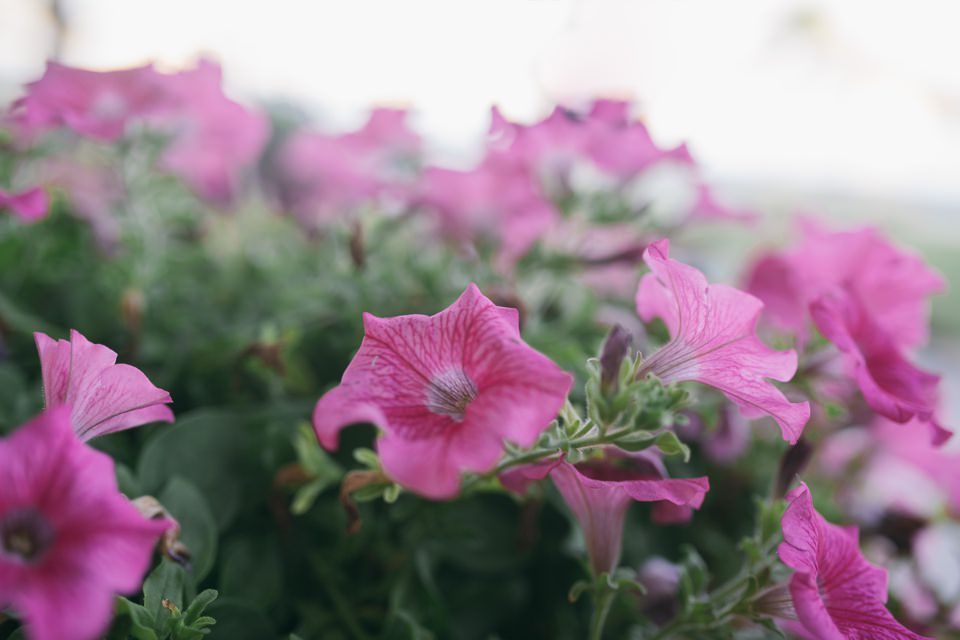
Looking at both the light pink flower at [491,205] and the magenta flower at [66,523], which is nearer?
the magenta flower at [66,523]

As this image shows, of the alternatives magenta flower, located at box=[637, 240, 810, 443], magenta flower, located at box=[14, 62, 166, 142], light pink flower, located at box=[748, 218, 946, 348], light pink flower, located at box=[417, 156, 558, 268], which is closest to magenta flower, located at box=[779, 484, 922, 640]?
magenta flower, located at box=[637, 240, 810, 443]

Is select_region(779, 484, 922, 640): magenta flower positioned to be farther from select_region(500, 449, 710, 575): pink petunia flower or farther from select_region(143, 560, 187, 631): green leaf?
select_region(143, 560, 187, 631): green leaf

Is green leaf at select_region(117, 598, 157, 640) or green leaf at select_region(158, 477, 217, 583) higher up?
green leaf at select_region(117, 598, 157, 640)

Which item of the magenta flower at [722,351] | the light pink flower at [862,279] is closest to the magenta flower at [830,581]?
the magenta flower at [722,351]

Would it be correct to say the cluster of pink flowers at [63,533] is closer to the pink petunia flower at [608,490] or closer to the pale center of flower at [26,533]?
the pale center of flower at [26,533]

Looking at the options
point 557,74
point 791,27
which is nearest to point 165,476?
point 557,74

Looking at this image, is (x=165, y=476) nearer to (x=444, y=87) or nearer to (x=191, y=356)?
(x=191, y=356)

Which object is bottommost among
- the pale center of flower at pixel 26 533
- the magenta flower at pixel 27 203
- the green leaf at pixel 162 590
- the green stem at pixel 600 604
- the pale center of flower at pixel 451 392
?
the green stem at pixel 600 604
